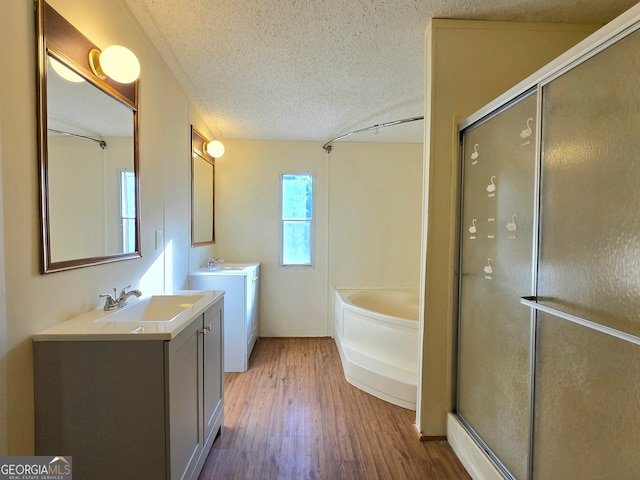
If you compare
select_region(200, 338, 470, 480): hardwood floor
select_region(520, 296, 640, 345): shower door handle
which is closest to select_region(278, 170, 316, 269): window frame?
select_region(200, 338, 470, 480): hardwood floor

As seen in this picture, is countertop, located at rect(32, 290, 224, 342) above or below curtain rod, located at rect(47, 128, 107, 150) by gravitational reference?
below

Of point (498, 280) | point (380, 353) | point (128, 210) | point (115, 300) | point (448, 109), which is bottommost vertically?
point (380, 353)

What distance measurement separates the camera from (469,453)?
153 centimetres

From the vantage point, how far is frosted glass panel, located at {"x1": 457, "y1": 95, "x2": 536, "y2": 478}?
4.04 feet

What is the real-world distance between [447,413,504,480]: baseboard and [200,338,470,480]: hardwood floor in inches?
2.4

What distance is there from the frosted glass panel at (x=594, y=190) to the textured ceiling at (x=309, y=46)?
0.91 metres

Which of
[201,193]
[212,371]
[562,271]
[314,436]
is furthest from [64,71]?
[314,436]

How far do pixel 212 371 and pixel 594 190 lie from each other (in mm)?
1906

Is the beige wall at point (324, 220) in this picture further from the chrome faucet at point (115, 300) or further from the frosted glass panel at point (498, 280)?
the chrome faucet at point (115, 300)

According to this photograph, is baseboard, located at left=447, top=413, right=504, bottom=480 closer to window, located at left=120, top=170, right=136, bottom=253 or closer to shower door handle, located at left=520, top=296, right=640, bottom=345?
shower door handle, located at left=520, top=296, right=640, bottom=345

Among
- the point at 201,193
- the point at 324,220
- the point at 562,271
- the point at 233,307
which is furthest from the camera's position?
the point at 324,220

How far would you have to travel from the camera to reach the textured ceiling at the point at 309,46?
1.50 metres

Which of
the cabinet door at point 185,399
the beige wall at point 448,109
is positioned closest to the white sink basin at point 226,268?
the cabinet door at point 185,399

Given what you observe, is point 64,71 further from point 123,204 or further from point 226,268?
point 226,268
